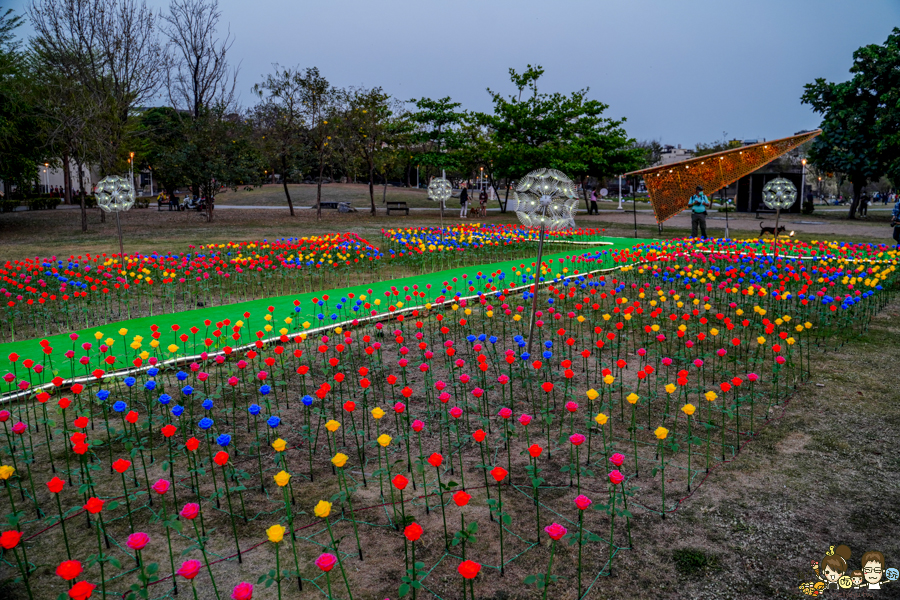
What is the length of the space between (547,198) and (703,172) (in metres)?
16.2

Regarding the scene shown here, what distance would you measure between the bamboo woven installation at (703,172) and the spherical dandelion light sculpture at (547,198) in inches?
565

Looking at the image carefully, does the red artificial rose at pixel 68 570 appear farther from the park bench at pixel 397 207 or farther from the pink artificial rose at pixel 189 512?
the park bench at pixel 397 207

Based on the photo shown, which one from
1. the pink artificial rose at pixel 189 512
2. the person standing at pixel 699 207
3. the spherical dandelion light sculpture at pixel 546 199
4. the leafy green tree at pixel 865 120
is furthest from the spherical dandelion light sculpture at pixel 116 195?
the leafy green tree at pixel 865 120

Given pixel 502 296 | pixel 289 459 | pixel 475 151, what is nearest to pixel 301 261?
pixel 502 296

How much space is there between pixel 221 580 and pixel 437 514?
1148mm

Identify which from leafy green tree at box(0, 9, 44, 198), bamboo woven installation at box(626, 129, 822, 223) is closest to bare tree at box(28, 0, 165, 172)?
leafy green tree at box(0, 9, 44, 198)

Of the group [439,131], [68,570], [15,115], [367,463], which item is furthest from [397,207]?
[68,570]

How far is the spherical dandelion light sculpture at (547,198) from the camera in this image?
597cm

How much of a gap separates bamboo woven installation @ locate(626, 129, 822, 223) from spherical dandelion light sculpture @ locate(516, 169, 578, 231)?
14.3m

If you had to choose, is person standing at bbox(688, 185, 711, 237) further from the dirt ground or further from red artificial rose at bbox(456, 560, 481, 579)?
red artificial rose at bbox(456, 560, 481, 579)

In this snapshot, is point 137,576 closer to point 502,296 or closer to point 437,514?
point 437,514

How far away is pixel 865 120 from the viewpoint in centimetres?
3036

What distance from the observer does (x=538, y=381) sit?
214 inches

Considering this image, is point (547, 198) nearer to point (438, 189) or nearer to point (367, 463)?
point (367, 463)
